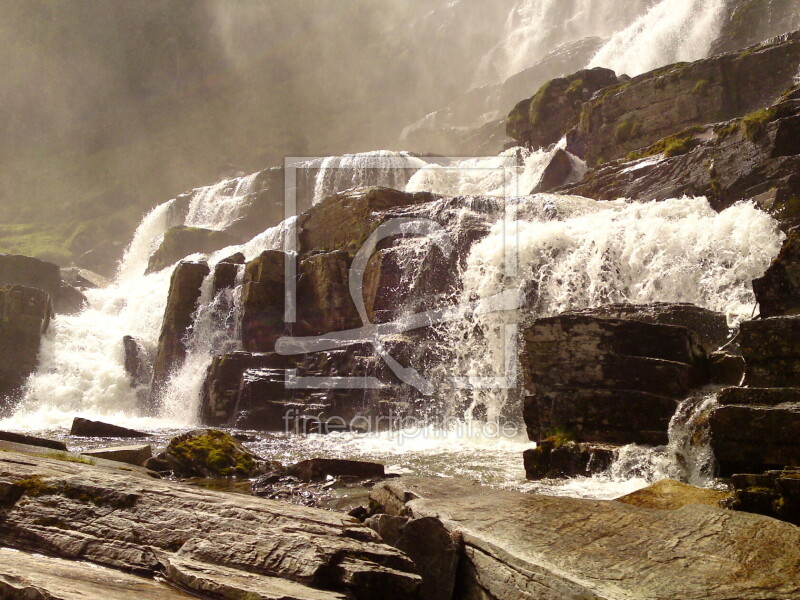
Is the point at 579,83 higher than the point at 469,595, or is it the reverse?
the point at 579,83

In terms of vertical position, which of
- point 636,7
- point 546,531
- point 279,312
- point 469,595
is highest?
point 636,7

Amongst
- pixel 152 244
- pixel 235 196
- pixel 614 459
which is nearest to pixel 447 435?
pixel 614 459

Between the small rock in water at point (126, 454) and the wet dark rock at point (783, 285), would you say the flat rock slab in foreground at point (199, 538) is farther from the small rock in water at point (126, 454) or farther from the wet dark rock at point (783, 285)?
the wet dark rock at point (783, 285)

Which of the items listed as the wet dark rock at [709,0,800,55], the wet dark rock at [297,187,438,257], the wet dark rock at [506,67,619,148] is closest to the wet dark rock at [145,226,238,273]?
the wet dark rock at [297,187,438,257]

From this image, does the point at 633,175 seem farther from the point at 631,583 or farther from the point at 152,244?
the point at 152,244

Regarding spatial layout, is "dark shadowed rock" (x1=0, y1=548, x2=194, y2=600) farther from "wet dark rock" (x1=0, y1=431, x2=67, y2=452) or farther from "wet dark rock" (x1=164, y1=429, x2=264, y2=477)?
"wet dark rock" (x1=164, y1=429, x2=264, y2=477)

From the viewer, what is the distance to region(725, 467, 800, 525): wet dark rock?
4.93 m

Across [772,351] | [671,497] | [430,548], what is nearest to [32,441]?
[430,548]

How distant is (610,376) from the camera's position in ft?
34.4

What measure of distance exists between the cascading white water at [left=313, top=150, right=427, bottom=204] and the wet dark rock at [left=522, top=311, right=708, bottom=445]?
1277 inches

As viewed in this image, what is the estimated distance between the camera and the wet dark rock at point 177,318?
2750 centimetres

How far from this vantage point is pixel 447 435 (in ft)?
53.6

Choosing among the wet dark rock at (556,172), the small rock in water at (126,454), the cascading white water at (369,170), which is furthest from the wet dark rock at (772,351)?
the cascading white water at (369,170)

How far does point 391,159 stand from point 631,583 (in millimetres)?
42174
